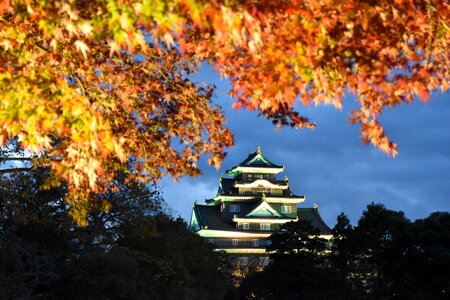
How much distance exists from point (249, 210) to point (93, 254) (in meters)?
34.5

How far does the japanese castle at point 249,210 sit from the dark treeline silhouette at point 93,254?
83.6ft

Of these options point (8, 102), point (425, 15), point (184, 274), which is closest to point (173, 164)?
point (8, 102)

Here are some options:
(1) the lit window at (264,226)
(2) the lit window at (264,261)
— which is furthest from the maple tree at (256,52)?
(1) the lit window at (264,226)

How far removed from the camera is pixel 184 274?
90.1 feet

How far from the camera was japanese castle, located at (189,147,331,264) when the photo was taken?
53.9 meters

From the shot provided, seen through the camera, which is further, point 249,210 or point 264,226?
point 249,210

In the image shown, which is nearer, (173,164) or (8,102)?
(8,102)

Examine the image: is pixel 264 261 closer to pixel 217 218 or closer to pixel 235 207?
pixel 217 218

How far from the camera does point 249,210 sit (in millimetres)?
56281

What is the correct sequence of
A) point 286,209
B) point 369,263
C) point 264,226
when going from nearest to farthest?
point 369,263 < point 264,226 < point 286,209

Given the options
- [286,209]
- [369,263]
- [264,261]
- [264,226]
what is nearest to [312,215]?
[286,209]

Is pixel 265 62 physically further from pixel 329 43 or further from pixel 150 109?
pixel 150 109

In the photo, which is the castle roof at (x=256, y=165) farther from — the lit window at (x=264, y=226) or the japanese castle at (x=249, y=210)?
the lit window at (x=264, y=226)

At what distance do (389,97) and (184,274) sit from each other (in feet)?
77.0
